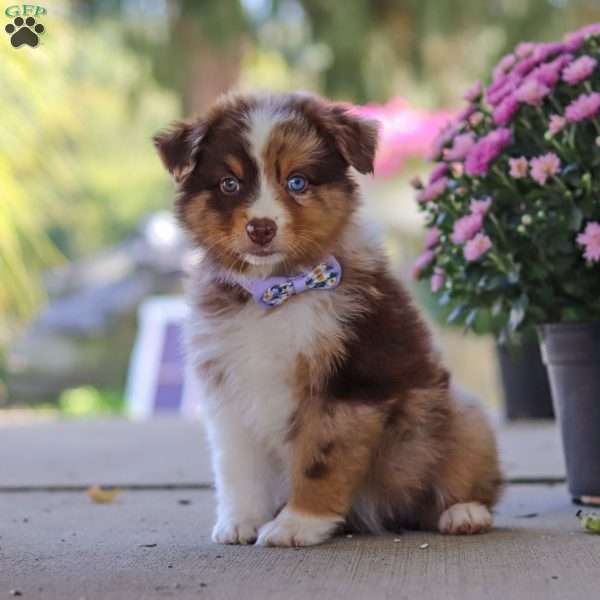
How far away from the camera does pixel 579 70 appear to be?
13.3 ft

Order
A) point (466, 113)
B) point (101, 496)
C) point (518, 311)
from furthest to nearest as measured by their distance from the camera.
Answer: point (101, 496) < point (466, 113) < point (518, 311)

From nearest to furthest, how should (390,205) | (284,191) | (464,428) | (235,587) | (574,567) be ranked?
A: (235,587) → (574,567) → (284,191) → (464,428) → (390,205)

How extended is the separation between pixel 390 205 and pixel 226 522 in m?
8.27

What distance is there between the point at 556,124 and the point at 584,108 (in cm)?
10

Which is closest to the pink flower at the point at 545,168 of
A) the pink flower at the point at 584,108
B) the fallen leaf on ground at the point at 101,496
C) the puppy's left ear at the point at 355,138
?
the pink flower at the point at 584,108

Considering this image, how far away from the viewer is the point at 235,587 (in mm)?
2865

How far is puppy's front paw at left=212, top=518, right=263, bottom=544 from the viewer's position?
142 inches

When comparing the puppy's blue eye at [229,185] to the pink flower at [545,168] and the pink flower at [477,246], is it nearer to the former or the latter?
the pink flower at [477,246]

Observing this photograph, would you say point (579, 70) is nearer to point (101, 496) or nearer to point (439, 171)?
point (439, 171)

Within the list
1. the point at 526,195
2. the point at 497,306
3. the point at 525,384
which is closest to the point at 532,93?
the point at 526,195

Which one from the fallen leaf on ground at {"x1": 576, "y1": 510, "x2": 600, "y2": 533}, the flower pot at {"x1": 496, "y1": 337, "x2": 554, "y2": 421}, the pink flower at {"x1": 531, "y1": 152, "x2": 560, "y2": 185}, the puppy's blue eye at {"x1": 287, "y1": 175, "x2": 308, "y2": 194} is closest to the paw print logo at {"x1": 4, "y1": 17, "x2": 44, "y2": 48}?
the puppy's blue eye at {"x1": 287, "y1": 175, "x2": 308, "y2": 194}

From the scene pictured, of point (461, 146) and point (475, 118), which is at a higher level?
point (475, 118)

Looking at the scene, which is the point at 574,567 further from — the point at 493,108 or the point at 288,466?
the point at 493,108

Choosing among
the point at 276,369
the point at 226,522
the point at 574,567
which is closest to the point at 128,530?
the point at 226,522
